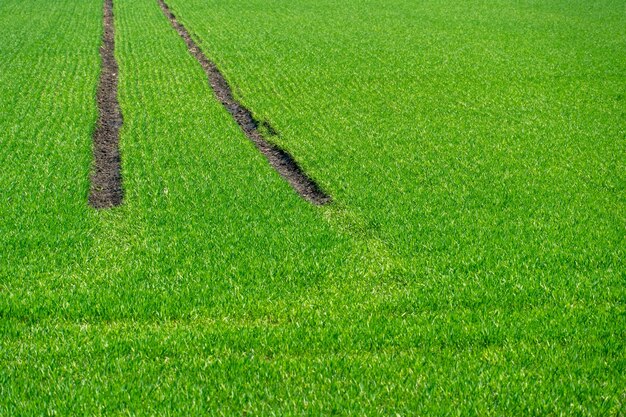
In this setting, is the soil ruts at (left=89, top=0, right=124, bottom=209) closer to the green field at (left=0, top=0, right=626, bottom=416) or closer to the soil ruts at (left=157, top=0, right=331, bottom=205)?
the green field at (left=0, top=0, right=626, bottom=416)

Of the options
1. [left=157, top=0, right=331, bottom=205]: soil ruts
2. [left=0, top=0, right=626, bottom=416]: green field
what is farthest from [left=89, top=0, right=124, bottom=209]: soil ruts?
[left=157, top=0, right=331, bottom=205]: soil ruts

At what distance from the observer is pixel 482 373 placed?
27.1 ft

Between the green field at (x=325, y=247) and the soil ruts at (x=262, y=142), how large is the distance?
34 centimetres

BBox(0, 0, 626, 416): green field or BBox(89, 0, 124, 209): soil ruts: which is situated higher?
BBox(0, 0, 626, 416): green field

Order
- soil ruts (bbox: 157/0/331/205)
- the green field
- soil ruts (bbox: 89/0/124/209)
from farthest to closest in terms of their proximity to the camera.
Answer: soil ruts (bbox: 157/0/331/205)
soil ruts (bbox: 89/0/124/209)
the green field

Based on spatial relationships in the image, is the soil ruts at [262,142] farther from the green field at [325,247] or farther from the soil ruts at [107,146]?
the soil ruts at [107,146]

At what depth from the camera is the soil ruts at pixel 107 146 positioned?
48.8 ft

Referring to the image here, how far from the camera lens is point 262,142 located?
1873 centimetres

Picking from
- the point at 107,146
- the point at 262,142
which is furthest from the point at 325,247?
the point at 107,146

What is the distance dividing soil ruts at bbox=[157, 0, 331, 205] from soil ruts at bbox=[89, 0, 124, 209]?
11.1 feet

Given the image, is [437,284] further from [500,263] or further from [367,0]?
[367,0]

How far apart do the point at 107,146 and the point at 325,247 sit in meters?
8.64

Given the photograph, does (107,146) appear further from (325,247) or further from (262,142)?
(325,247)

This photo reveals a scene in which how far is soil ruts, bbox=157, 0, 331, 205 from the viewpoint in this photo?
15.2 metres
